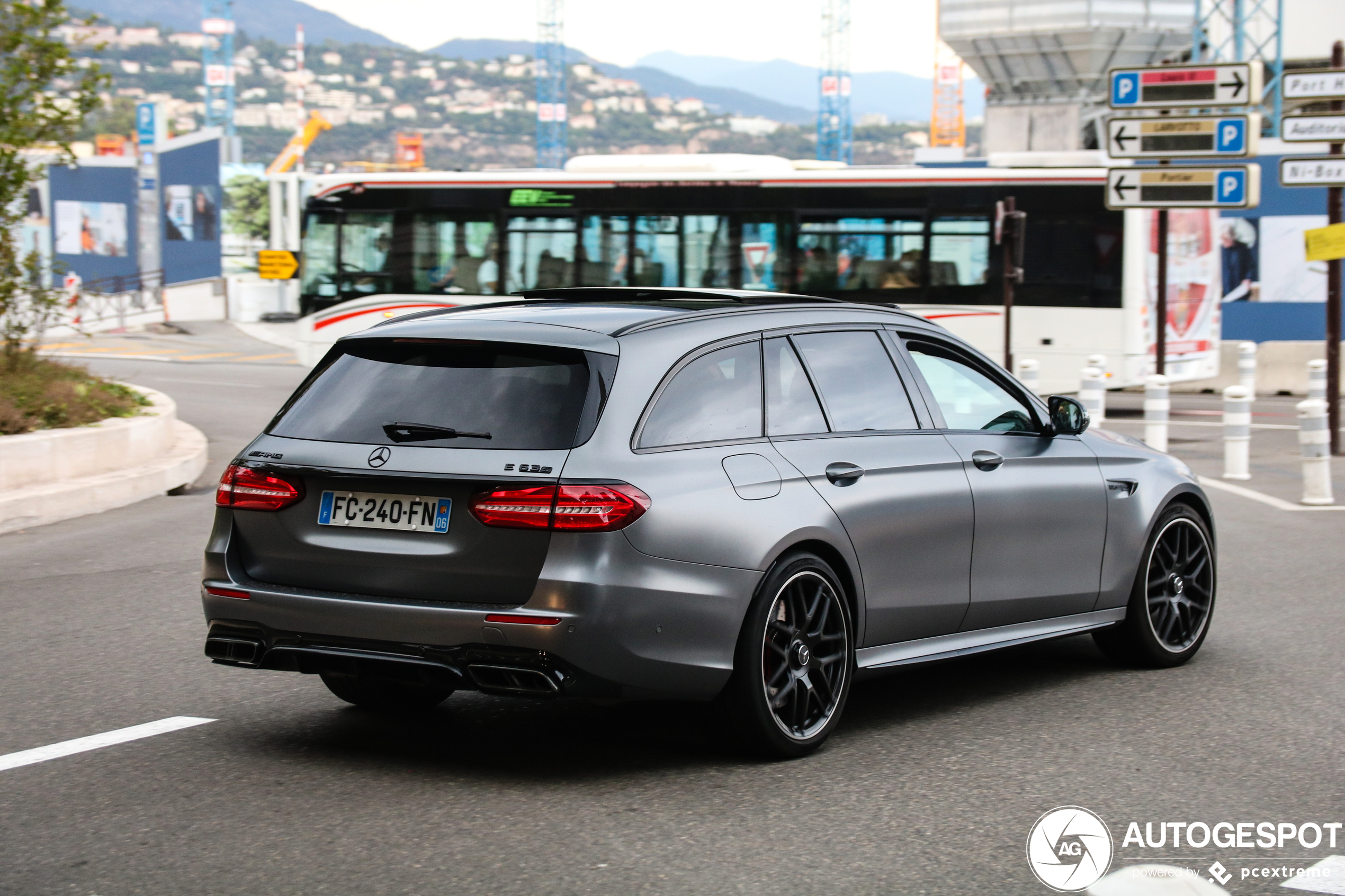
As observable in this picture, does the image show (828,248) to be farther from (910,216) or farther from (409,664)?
(409,664)

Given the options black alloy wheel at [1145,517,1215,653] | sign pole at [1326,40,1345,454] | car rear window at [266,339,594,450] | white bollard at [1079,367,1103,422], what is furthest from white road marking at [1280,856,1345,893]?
sign pole at [1326,40,1345,454]

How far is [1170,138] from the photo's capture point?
21516 mm

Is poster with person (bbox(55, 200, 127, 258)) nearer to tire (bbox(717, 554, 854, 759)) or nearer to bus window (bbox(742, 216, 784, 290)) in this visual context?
bus window (bbox(742, 216, 784, 290))

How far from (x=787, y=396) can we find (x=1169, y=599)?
2.46 meters

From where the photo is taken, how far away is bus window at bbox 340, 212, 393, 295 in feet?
82.7

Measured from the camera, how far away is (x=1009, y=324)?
22047 mm

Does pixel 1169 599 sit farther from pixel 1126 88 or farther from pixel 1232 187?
pixel 1126 88

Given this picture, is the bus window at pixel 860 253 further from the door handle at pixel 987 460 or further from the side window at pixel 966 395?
the door handle at pixel 987 460

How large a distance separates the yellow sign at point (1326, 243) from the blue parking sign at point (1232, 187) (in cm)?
399

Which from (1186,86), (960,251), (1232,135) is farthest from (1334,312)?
(960,251)

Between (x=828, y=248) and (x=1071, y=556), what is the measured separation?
16685 millimetres

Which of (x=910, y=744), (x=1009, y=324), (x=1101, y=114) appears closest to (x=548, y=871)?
(x=910, y=744)

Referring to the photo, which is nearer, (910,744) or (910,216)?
(910,744)

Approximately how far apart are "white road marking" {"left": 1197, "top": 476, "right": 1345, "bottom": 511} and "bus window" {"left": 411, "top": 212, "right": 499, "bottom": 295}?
40.1ft
